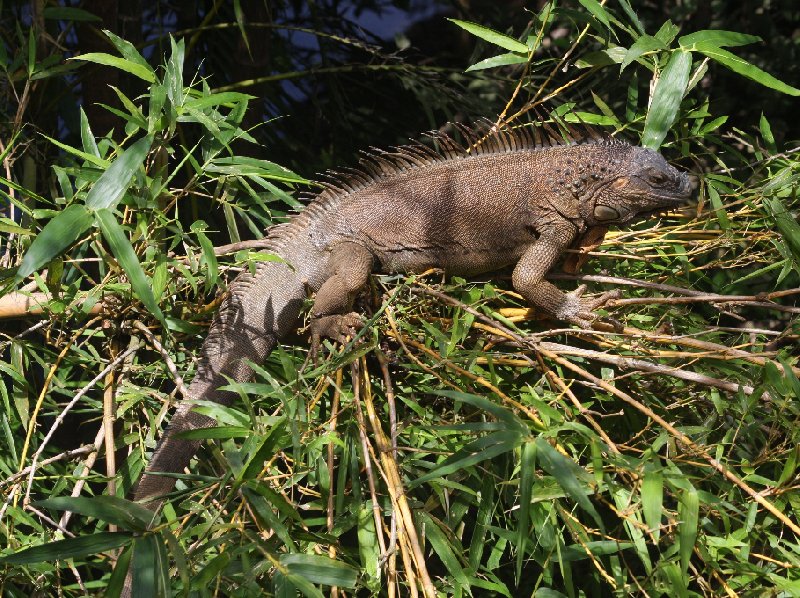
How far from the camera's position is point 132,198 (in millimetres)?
1969

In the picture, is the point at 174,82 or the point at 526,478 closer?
the point at 526,478

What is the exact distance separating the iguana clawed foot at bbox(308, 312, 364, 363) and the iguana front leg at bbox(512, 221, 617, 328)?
0.46 metres

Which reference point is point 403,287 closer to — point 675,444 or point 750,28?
point 675,444

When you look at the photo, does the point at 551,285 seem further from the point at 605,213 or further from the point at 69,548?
the point at 69,548

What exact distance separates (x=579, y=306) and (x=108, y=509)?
1387mm

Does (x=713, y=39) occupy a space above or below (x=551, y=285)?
above

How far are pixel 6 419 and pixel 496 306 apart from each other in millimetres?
1348

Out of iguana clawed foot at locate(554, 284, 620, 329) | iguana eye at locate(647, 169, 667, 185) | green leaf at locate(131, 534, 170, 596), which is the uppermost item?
iguana eye at locate(647, 169, 667, 185)

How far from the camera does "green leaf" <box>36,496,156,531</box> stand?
4.93 feet

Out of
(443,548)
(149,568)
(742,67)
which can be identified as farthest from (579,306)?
(149,568)

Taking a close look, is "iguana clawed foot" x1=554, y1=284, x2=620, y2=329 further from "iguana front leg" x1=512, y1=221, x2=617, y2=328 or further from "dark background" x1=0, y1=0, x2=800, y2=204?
"dark background" x1=0, y1=0, x2=800, y2=204

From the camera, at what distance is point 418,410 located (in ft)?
7.32

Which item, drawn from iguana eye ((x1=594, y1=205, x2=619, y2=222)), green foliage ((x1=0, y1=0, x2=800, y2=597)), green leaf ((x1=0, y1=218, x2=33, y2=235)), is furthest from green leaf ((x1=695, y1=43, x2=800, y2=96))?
green leaf ((x1=0, y1=218, x2=33, y2=235))

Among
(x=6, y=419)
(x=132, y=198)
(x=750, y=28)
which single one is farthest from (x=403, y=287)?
(x=750, y=28)
